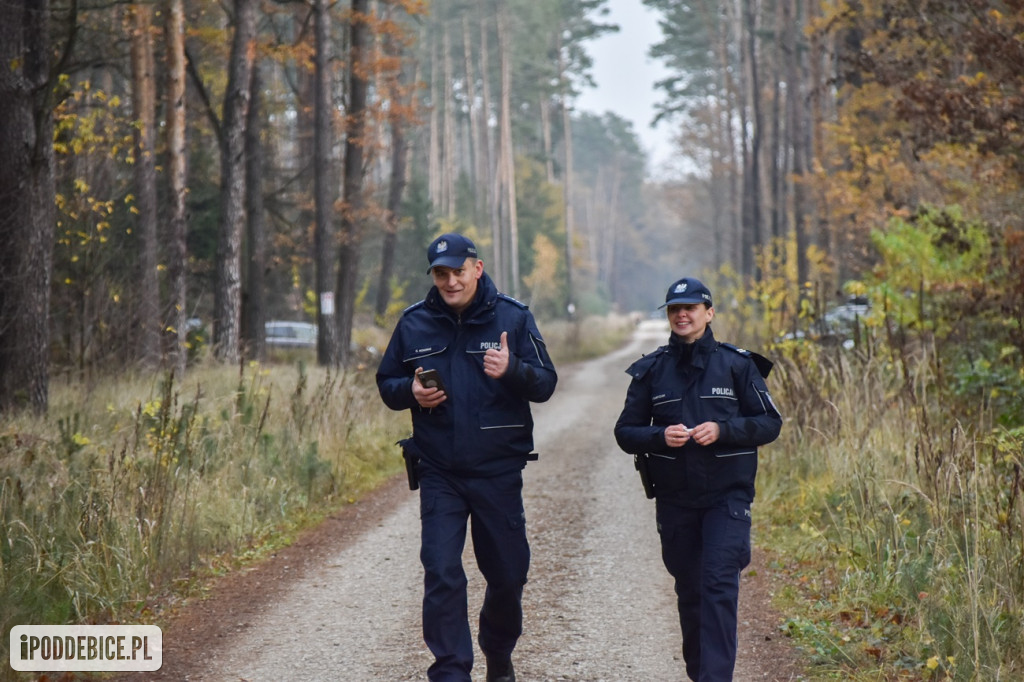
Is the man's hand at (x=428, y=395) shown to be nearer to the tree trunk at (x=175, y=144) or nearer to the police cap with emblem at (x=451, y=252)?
the police cap with emblem at (x=451, y=252)

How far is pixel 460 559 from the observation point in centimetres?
481

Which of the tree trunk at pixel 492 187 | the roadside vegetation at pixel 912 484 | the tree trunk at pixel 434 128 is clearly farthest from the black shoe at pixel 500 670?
the tree trunk at pixel 434 128

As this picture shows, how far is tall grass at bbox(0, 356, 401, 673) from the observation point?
6.23m

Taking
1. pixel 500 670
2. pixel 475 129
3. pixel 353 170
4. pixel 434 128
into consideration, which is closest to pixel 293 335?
pixel 353 170

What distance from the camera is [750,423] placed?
478 centimetres

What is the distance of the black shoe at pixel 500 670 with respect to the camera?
16.9ft

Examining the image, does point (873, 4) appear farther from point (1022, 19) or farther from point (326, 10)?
point (1022, 19)

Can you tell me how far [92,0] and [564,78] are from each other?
135 ft

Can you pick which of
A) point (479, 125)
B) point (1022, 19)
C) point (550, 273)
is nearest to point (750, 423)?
point (1022, 19)

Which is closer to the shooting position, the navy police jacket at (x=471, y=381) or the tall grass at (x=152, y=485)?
the navy police jacket at (x=471, y=381)

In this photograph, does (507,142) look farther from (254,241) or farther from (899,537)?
(899,537)

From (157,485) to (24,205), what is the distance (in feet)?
14.0

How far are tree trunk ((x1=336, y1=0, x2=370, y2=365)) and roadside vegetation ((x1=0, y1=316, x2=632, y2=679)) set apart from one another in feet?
24.6

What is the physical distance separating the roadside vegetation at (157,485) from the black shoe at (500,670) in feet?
7.89
